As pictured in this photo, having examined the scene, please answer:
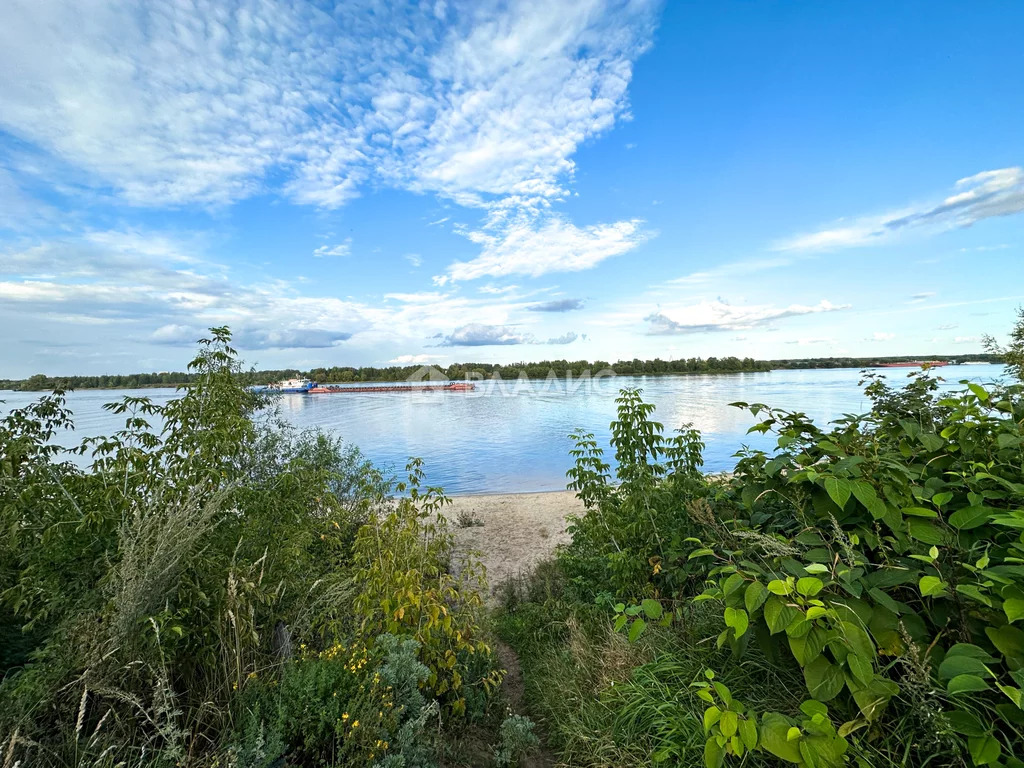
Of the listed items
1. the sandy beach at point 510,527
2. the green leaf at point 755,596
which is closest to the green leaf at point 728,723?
the green leaf at point 755,596

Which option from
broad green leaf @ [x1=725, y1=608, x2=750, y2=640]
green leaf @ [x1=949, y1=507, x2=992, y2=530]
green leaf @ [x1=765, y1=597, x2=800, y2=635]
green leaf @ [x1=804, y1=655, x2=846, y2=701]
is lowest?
green leaf @ [x1=804, y1=655, x2=846, y2=701]

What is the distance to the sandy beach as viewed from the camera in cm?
871

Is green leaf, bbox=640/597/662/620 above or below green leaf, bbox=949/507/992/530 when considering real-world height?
below

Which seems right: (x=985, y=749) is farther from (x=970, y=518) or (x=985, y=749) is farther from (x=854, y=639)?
(x=970, y=518)

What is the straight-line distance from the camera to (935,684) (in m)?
1.71

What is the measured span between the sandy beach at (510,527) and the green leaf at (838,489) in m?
6.04

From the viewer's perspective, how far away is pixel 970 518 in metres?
1.77

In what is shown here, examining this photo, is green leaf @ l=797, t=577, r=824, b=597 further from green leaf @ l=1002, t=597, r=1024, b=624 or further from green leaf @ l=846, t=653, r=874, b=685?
green leaf @ l=1002, t=597, r=1024, b=624

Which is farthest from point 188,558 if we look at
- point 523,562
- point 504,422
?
point 504,422

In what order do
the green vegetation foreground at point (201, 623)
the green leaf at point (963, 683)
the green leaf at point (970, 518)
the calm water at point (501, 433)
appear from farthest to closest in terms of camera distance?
the calm water at point (501, 433) < the green vegetation foreground at point (201, 623) < the green leaf at point (970, 518) < the green leaf at point (963, 683)

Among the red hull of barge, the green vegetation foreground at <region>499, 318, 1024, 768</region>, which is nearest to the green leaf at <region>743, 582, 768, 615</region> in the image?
the green vegetation foreground at <region>499, 318, 1024, 768</region>

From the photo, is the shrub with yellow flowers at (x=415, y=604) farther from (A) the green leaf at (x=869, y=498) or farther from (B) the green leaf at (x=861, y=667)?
(A) the green leaf at (x=869, y=498)

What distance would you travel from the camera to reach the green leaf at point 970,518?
1.74 m

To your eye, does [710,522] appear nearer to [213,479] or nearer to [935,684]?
[935,684]
